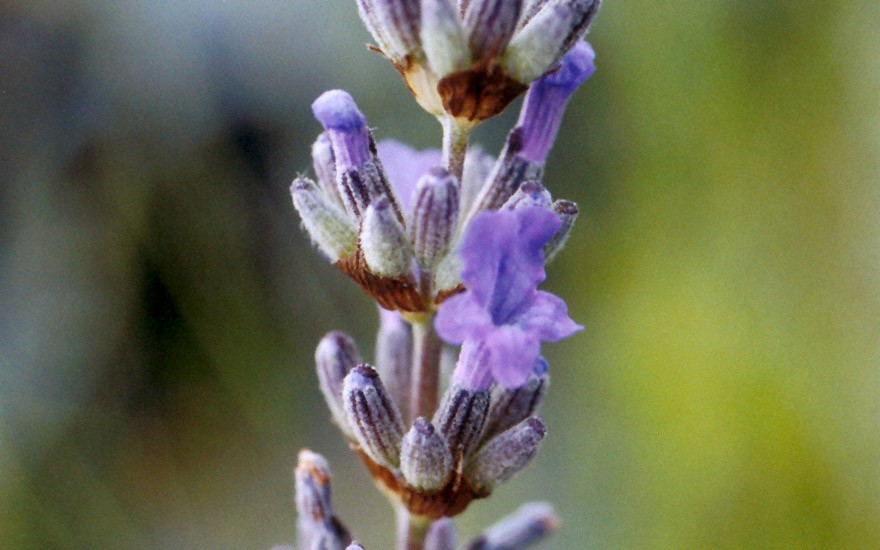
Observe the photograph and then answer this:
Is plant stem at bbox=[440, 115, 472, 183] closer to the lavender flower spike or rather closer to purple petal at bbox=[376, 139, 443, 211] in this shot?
the lavender flower spike

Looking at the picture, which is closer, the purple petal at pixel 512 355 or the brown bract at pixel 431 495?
the purple petal at pixel 512 355

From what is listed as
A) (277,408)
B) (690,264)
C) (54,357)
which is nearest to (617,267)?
(690,264)

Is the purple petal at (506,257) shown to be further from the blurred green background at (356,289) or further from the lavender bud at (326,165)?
the blurred green background at (356,289)

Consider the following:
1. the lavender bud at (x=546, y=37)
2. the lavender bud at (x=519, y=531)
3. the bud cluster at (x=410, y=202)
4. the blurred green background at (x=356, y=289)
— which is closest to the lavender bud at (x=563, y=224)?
the bud cluster at (x=410, y=202)

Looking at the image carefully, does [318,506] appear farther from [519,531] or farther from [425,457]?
[519,531]

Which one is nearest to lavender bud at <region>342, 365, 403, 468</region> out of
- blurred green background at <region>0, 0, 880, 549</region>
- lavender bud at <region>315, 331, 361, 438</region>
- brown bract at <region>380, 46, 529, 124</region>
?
lavender bud at <region>315, 331, 361, 438</region>

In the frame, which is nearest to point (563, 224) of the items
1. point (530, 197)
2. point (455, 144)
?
point (530, 197)
